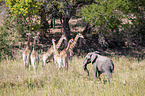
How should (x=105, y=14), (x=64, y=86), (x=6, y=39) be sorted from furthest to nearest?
(x=6, y=39), (x=105, y=14), (x=64, y=86)

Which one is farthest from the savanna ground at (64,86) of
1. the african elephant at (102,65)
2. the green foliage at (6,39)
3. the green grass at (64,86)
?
the green foliage at (6,39)

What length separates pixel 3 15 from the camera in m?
11.6

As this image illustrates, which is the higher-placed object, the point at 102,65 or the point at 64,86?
the point at 102,65

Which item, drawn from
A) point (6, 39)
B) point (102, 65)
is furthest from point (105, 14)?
point (6, 39)

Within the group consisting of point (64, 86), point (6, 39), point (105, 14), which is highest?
point (105, 14)

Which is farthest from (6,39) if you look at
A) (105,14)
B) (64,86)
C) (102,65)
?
(102,65)

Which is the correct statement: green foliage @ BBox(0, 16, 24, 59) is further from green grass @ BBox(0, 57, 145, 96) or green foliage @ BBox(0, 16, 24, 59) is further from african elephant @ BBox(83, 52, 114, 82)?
african elephant @ BBox(83, 52, 114, 82)

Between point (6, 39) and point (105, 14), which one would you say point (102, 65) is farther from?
point (6, 39)

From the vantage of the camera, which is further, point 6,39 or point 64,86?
point 6,39

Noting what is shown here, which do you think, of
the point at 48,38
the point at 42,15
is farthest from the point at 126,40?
the point at 42,15

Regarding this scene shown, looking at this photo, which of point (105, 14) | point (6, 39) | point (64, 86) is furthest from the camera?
point (6, 39)

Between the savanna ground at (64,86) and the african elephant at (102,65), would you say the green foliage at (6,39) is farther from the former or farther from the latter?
the african elephant at (102,65)

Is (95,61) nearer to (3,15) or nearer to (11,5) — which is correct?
(11,5)

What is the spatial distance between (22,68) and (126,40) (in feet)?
44.2
